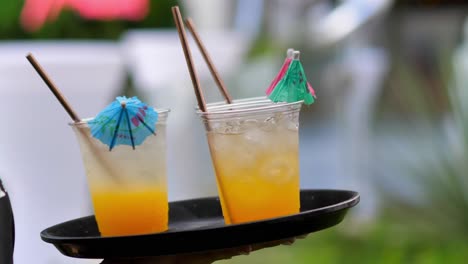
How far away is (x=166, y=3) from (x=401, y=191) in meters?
1.53

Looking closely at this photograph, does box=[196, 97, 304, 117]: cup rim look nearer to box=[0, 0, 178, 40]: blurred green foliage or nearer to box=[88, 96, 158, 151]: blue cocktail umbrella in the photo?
box=[88, 96, 158, 151]: blue cocktail umbrella

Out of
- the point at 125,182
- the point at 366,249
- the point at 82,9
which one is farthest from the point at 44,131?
the point at 125,182

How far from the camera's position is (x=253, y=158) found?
1600 mm

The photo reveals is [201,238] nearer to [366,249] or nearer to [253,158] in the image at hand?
[253,158]

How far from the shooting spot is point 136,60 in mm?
5676

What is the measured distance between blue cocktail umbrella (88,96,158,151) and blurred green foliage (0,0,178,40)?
280cm

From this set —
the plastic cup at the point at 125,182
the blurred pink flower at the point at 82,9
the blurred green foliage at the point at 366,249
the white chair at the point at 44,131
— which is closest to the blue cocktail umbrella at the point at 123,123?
the plastic cup at the point at 125,182

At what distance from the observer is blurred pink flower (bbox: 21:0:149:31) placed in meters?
4.30

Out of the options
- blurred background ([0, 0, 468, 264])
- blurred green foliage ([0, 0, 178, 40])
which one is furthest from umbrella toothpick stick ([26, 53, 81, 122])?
blurred green foliage ([0, 0, 178, 40])

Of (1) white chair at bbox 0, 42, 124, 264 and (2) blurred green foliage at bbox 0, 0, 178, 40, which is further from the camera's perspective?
(2) blurred green foliage at bbox 0, 0, 178, 40

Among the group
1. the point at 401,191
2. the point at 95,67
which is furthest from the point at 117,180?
the point at 401,191

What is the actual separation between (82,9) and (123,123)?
3.13 meters

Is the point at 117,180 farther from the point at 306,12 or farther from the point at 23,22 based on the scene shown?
the point at 306,12

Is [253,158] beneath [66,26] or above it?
beneath
